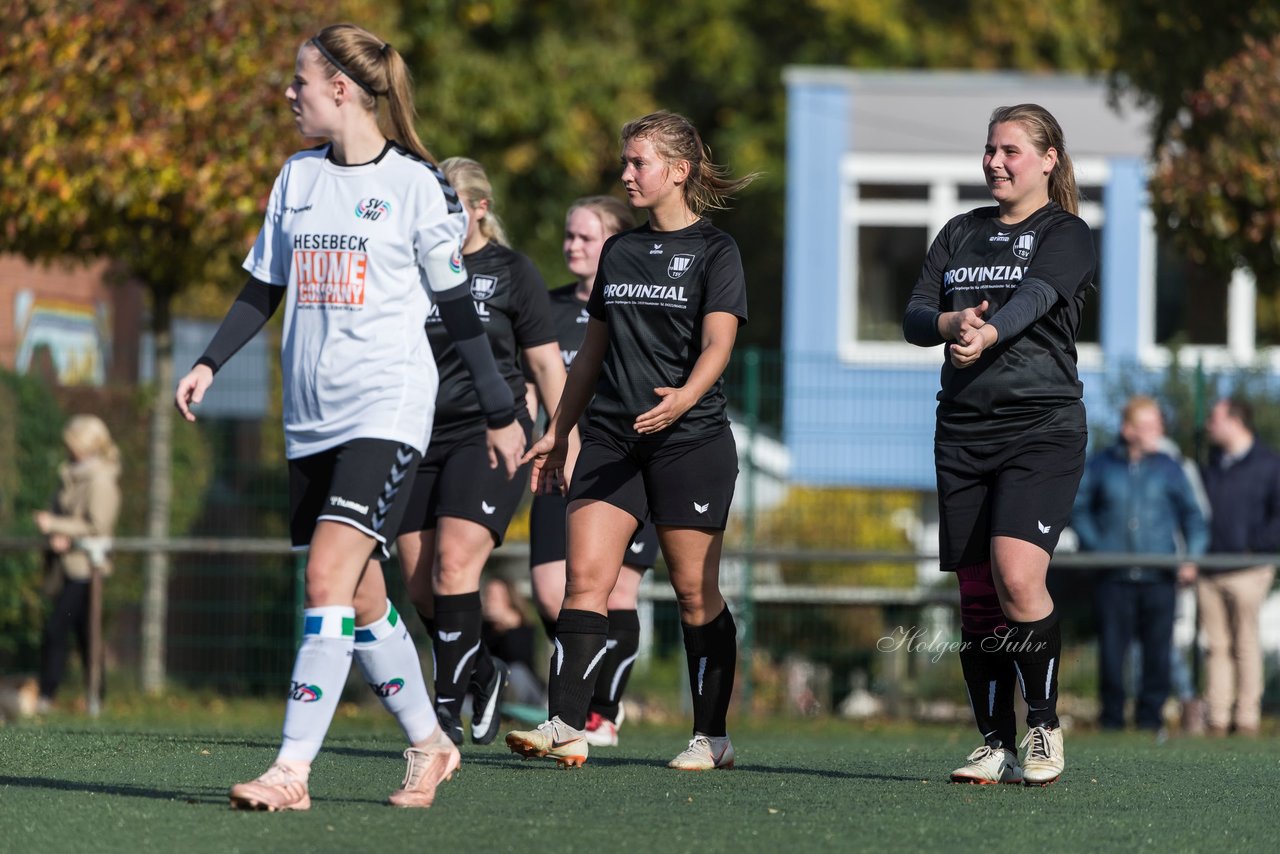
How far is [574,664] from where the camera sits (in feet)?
21.0

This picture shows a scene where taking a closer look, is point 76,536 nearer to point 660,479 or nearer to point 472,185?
point 472,185

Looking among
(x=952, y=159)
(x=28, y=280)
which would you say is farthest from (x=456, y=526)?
(x=952, y=159)

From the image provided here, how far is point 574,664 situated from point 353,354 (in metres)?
1.63

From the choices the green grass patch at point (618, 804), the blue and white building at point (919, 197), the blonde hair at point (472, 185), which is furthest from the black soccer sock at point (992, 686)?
the blue and white building at point (919, 197)

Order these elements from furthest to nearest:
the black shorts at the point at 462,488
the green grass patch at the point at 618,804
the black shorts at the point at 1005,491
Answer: the black shorts at the point at 462,488, the black shorts at the point at 1005,491, the green grass patch at the point at 618,804

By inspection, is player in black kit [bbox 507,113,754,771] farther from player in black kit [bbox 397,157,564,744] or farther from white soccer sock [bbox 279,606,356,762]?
white soccer sock [bbox 279,606,356,762]

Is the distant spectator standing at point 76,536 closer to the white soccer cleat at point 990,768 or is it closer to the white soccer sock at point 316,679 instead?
the white soccer cleat at point 990,768

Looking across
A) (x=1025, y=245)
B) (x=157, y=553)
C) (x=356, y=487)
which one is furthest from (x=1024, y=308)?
(x=157, y=553)

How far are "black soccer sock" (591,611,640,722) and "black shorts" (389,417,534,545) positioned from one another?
769 millimetres

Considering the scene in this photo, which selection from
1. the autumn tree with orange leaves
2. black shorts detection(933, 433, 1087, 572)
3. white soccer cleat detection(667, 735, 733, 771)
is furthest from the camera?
the autumn tree with orange leaves

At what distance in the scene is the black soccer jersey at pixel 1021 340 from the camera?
612 centimetres

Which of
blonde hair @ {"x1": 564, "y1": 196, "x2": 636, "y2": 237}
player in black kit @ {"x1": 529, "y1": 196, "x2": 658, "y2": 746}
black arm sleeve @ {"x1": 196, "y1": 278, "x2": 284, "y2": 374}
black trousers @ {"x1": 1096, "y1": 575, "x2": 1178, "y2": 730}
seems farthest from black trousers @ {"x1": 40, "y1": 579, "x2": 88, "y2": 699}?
black arm sleeve @ {"x1": 196, "y1": 278, "x2": 284, "y2": 374}

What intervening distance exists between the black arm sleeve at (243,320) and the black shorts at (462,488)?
77.3 inches

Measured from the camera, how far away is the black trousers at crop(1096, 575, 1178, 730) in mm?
12305
